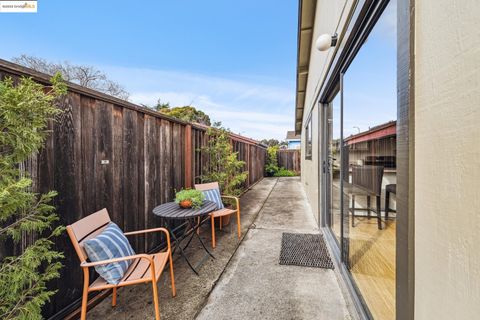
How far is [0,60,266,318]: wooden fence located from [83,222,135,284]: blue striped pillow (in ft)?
1.31

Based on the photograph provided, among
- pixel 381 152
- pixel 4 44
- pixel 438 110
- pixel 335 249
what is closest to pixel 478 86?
pixel 438 110

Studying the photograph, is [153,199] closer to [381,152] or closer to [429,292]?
[381,152]

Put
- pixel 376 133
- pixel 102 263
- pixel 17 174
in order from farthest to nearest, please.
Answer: pixel 376 133
pixel 102 263
pixel 17 174

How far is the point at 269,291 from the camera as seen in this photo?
2.08 metres

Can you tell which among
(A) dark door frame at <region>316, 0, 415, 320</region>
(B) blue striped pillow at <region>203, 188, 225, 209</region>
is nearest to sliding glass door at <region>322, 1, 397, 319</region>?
(A) dark door frame at <region>316, 0, 415, 320</region>

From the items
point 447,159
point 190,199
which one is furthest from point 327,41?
point 190,199

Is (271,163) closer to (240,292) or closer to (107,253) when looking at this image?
(240,292)

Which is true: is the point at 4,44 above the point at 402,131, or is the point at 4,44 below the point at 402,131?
above

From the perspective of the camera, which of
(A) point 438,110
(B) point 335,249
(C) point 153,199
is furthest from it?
(C) point 153,199

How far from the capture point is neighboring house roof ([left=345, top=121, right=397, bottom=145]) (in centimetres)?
138

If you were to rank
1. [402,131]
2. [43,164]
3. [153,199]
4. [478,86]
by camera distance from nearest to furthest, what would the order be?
[478,86] < [402,131] < [43,164] < [153,199]

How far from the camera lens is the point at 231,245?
10.3 feet

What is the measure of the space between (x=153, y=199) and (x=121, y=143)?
2.96 ft

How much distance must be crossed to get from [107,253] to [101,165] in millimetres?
900
